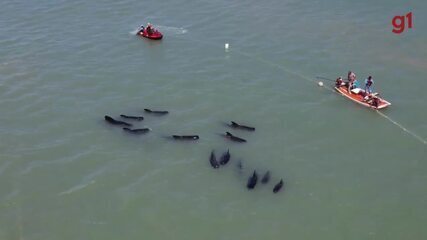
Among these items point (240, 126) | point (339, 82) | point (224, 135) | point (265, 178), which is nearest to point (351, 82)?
point (339, 82)

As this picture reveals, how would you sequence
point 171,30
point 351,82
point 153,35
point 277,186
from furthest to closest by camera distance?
point 171,30 < point 153,35 < point 351,82 < point 277,186

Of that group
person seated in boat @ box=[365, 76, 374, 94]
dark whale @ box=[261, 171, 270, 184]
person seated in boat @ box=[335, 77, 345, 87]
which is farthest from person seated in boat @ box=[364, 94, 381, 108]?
dark whale @ box=[261, 171, 270, 184]

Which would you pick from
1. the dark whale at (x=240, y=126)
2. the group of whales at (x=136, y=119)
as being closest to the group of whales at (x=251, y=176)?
the group of whales at (x=136, y=119)

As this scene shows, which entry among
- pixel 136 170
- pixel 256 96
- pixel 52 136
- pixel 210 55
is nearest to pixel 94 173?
pixel 136 170

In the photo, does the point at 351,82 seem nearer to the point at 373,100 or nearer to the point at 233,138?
the point at 373,100

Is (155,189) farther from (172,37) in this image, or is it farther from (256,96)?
(172,37)
